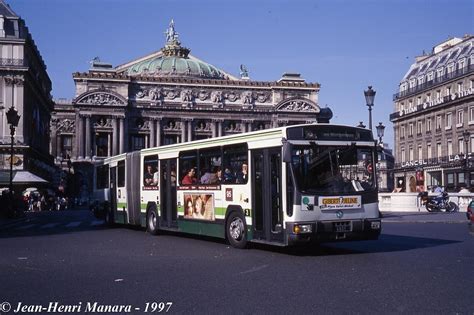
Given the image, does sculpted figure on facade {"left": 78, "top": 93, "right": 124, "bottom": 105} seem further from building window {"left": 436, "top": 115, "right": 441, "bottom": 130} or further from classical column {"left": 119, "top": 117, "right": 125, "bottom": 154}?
building window {"left": 436, "top": 115, "right": 441, "bottom": 130}

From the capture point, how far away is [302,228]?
12273 mm

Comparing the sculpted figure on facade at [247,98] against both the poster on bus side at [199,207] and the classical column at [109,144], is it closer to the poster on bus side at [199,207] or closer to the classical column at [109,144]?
the classical column at [109,144]

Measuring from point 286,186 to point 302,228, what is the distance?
0.91 m

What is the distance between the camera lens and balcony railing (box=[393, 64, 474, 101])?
6228cm

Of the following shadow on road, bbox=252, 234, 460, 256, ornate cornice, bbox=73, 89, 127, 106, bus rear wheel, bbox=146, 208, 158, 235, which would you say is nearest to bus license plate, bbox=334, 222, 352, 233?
shadow on road, bbox=252, 234, 460, 256

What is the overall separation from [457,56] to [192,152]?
5511 cm

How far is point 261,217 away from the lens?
1338cm

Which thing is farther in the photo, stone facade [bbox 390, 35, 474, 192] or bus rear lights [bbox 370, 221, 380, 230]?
stone facade [bbox 390, 35, 474, 192]

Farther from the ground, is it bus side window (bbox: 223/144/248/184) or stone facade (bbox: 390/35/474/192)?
stone facade (bbox: 390/35/474/192)

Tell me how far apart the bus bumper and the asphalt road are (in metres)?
0.40

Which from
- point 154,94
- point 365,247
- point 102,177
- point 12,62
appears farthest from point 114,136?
point 365,247

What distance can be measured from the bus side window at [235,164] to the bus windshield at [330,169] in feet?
6.04

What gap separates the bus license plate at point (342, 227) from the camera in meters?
12.6

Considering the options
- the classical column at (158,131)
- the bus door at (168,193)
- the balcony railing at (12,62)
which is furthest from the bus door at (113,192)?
the classical column at (158,131)
